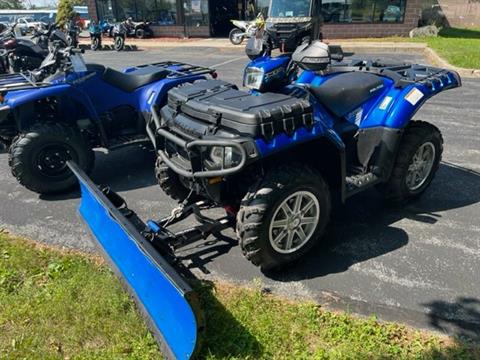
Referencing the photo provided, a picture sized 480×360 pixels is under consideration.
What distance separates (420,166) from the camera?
4.24 m

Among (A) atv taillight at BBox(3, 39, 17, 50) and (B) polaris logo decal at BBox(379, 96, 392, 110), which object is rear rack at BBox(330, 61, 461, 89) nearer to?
(B) polaris logo decal at BBox(379, 96, 392, 110)

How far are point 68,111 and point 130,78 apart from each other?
33.9 inches

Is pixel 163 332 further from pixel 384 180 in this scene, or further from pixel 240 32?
pixel 240 32

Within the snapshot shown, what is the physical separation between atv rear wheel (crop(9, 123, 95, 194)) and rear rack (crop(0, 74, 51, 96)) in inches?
18.8

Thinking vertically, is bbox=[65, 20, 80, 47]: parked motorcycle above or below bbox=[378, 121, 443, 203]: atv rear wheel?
above

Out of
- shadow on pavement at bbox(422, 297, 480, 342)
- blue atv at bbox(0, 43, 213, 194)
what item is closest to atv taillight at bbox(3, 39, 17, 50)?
blue atv at bbox(0, 43, 213, 194)

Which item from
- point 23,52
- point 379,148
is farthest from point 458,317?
point 23,52

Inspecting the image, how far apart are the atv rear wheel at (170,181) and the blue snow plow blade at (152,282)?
67 cm

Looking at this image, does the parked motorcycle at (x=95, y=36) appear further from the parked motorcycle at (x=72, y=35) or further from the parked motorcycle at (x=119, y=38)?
the parked motorcycle at (x=72, y=35)

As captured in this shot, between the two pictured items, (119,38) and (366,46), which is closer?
(366,46)

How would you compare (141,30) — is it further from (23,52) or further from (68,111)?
(68,111)

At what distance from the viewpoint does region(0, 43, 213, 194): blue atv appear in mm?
4699

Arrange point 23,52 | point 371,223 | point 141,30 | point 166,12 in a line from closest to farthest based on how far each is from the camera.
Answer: point 371,223 < point 23,52 < point 141,30 < point 166,12

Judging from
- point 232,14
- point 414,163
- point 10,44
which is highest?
point 232,14
